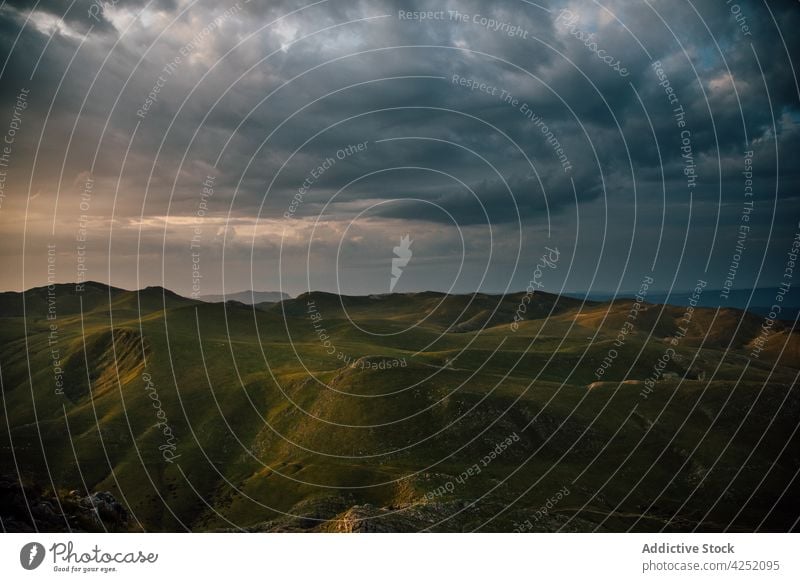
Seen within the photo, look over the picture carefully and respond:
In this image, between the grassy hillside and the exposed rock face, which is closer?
the exposed rock face

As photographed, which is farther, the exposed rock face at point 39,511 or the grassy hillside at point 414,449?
the grassy hillside at point 414,449

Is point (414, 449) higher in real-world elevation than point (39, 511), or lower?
lower

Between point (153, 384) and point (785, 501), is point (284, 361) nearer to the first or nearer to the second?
point (153, 384)

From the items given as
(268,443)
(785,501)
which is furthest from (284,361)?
(785,501)

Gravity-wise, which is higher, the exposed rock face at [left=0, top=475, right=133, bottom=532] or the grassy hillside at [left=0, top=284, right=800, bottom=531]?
the exposed rock face at [left=0, top=475, right=133, bottom=532]

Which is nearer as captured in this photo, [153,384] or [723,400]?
[723,400]

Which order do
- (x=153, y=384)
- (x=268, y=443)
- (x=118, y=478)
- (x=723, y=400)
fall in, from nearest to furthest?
(x=118, y=478) < (x=268, y=443) < (x=723, y=400) < (x=153, y=384)

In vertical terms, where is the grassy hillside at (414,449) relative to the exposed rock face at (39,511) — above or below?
below

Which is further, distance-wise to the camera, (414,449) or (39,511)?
(414,449)
